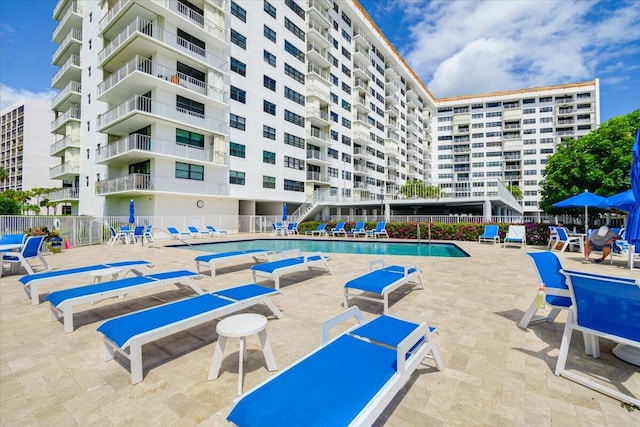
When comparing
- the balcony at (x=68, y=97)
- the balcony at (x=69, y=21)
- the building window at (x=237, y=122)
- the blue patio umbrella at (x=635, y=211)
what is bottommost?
the blue patio umbrella at (x=635, y=211)

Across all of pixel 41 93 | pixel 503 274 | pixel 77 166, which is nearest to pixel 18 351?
pixel 503 274

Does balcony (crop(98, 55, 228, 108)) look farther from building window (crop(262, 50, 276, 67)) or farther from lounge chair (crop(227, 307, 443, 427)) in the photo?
lounge chair (crop(227, 307, 443, 427))

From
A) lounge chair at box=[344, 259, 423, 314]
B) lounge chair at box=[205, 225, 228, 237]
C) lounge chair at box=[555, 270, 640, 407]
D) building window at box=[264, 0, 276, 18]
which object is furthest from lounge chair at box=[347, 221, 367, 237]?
building window at box=[264, 0, 276, 18]

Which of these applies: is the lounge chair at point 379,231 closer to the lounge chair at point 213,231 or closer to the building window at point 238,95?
the lounge chair at point 213,231

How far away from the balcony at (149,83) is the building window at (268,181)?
7451 mm

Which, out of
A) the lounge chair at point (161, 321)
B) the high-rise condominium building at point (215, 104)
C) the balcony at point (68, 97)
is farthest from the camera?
the balcony at point (68, 97)

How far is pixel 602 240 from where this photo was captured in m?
9.74

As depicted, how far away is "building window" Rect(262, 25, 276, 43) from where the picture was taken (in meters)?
27.7

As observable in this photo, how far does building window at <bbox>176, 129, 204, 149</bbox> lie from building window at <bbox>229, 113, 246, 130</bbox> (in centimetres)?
285

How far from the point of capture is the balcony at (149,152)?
802 inches

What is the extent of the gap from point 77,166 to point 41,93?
314 ft

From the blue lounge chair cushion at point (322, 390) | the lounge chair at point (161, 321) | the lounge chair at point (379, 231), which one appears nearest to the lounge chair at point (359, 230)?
the lounge chair at point (379, 231)

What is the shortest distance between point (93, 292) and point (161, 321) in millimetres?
1922

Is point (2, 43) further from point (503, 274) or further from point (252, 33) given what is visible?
point (503, 274)
